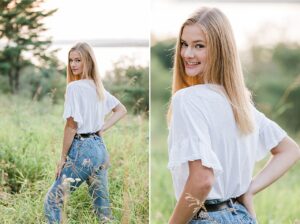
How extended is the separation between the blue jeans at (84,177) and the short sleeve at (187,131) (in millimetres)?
1143

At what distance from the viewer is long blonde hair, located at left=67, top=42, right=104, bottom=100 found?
3182 mm

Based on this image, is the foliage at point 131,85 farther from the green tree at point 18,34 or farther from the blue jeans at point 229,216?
the blue jeans at point 229,216

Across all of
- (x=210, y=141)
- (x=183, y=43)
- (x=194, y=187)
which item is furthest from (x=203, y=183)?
(x=183, y=43)

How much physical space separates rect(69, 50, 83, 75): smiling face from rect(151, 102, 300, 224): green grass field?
1.02m

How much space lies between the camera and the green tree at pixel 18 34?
3.25 meters

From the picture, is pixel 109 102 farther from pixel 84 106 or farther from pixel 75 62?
pixel 75 62

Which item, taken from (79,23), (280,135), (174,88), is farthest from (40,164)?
(280,135)

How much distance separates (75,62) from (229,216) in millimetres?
1412

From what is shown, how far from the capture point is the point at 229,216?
2.12 metres

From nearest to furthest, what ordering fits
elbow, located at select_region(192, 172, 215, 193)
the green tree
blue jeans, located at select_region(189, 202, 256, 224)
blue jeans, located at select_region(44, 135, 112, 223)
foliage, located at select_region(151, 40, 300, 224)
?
elbow, located at select_region(192, 172, 215, 193), blue jeans, located at select_region(189, 202, 256, 224), blue jeans, located at select_region(44, 135, 112, 223), the green tree, foliage, located at select_region(151, 40, 300, 224)

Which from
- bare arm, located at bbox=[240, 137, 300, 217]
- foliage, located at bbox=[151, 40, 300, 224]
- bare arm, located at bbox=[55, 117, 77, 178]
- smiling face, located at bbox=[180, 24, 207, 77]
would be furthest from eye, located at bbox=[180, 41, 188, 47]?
foliage, located at bbox=[151, 40, 300, 224]

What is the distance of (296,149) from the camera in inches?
94.4

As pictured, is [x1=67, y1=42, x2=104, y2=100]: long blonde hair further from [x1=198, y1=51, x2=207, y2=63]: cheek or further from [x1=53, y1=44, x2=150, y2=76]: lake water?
[x1=198, y1=51, x2=207, y2=63]: cheek

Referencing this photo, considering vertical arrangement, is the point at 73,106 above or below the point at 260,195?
above
